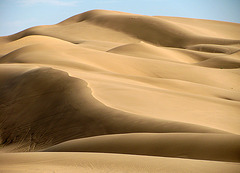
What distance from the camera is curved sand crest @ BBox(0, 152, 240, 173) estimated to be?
5.01 m

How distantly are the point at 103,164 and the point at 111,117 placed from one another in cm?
470

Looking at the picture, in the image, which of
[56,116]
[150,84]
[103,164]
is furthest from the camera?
[150,84]

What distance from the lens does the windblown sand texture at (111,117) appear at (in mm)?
5641

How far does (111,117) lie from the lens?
10.1 meters

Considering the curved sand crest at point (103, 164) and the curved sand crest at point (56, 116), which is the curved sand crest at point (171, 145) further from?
the curved sand crest at point (56, 116)

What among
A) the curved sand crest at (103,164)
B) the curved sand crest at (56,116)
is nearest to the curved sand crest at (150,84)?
the curved sand crest at (56,116)

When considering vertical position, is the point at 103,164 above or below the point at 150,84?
above

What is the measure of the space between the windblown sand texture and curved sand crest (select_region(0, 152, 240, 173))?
0.01 m

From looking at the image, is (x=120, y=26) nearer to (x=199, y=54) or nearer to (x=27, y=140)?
(x=199, y=54)

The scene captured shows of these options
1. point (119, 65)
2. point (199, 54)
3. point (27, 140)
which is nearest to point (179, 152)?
point (27, 140)

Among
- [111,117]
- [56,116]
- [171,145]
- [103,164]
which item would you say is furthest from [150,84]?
[103,164]

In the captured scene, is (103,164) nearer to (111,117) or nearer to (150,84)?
(111,117)

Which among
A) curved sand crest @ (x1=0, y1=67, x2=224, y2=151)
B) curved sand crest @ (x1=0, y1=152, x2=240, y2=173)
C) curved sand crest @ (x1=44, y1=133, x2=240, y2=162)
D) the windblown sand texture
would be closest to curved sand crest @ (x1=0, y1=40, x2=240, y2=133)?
the windblown sand texture

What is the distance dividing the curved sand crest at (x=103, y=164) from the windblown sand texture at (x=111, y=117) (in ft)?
0.04
